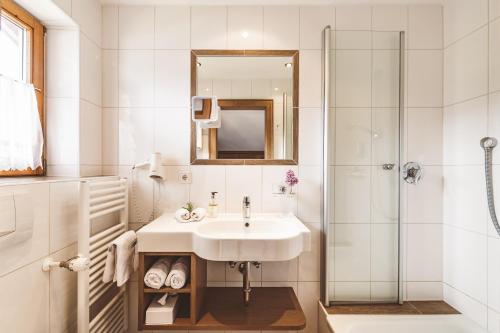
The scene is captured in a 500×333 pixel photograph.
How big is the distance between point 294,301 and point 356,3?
1.91m

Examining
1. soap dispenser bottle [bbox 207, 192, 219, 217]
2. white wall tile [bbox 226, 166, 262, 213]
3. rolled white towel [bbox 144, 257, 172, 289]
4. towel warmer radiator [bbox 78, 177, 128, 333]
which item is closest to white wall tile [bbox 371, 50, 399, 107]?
white wall tile [bbox 226, 166, 262, 213]

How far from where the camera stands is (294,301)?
1.54m

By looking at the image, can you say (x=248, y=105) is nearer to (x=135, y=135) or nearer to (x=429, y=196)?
(x=135, y=135)

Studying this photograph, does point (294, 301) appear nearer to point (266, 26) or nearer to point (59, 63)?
point (266, 26)

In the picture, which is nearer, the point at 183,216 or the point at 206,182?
the point at 183,216

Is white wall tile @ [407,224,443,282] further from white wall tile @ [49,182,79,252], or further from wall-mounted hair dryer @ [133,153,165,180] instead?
white wall tile @ [49,182,79,252]

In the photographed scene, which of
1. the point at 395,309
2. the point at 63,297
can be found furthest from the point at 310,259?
the point at 63,297

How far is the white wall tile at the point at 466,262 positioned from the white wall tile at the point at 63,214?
2.14m

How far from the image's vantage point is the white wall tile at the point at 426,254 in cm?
168

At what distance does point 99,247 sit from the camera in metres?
1.40

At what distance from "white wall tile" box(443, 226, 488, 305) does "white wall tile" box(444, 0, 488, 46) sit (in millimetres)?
1170

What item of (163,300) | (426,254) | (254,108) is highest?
(254,108)

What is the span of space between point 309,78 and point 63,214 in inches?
61.8

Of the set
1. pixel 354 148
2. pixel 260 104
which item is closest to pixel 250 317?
pixel 354 148
